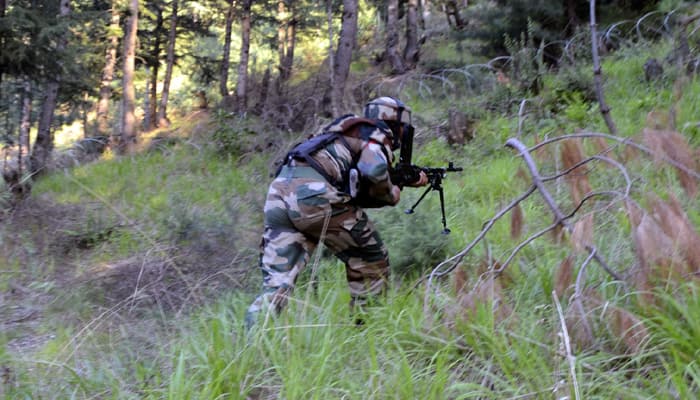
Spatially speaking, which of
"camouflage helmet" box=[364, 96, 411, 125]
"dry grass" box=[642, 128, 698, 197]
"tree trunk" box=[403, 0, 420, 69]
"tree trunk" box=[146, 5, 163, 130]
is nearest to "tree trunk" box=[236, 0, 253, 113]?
"tree trunk" box=[146, 5, 163, 130]

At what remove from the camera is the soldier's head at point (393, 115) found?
379 centimetres

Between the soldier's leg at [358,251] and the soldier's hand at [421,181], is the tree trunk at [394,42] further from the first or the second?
the soldier's leg at [358,251]

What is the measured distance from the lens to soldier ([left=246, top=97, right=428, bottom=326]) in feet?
11.3

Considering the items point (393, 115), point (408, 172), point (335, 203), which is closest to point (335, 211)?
point (335, 203)

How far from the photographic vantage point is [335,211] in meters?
3.53

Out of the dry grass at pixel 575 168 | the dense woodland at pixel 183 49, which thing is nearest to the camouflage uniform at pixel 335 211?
the dry grass at pixel 575 168

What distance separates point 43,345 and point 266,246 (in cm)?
163

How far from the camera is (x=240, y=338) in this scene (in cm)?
Result: 271

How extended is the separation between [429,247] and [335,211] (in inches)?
38.4

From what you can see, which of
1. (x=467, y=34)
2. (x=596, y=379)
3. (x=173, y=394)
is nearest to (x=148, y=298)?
(x=173, y=394)

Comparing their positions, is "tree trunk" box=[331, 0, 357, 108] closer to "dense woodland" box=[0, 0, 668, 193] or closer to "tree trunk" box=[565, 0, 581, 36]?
"dense woodland" box=[0, 0, 668, 193]

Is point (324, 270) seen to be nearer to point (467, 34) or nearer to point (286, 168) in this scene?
point (286, 168)

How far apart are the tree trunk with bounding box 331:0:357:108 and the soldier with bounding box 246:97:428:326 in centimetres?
620

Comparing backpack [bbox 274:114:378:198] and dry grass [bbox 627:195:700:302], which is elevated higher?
backpack [bbox 274:114:378:198]
